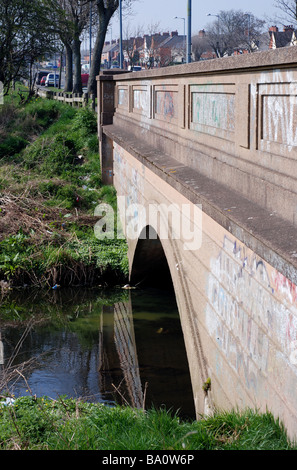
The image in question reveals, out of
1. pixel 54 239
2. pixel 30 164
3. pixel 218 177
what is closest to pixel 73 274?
pixel 54 239

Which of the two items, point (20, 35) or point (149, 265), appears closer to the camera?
→ point (149, 265)

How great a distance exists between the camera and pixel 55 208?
14.8 metres

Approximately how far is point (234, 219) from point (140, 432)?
1417 millimetres

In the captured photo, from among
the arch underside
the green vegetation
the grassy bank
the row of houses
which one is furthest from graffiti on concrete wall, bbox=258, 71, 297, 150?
the row of houses

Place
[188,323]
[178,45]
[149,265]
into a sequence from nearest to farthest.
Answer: [188,323] < [149,265] < [178,45]

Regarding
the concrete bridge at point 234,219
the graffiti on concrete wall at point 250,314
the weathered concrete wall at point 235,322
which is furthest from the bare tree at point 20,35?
the graffiti on concrete wall at point 250,314

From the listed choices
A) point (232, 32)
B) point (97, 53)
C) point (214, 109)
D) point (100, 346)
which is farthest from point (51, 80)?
point (214, 109)

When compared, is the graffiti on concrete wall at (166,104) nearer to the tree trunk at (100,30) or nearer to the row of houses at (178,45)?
the tree trunk at (100,30)

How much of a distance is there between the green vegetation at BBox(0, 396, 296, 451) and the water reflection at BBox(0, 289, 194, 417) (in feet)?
6.72

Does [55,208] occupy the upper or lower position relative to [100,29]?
lower

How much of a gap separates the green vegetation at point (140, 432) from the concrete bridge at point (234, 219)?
15 centimetres

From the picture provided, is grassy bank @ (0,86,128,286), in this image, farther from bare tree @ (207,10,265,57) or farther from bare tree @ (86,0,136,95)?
bare tree @ (207,10,265,57)

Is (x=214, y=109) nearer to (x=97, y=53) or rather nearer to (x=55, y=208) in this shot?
(x=55, y=208)

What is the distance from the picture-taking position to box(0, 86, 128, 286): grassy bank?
12898 millimetres
